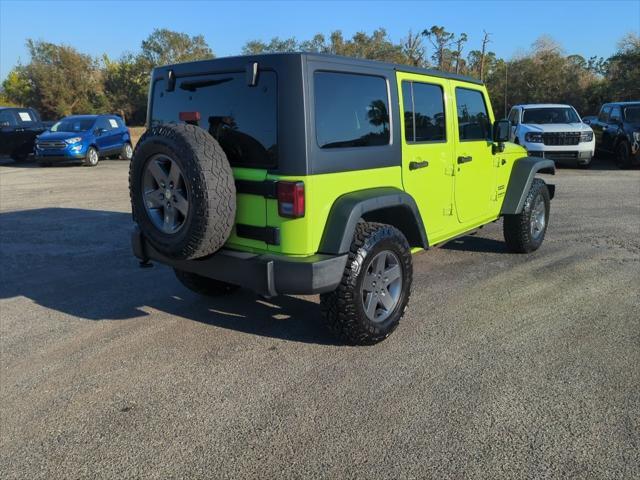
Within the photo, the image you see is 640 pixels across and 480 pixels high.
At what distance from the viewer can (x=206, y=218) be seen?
332 centimetres

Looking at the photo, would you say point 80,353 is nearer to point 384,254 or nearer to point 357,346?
point 357,346

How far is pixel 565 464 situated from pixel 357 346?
165cm

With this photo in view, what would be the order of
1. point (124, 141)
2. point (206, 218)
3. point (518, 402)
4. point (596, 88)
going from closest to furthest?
point (518, 402), point (206, 218), point (124, 141), point (596, 88)

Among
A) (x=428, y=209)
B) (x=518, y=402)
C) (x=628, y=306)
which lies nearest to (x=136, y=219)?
(x=428, y=209)

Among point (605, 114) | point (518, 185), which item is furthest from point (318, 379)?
point (605, 114)

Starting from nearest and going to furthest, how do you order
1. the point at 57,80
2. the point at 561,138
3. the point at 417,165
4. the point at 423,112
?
the point at 417,165
the point at 423,112
the point at 561,138
the point at 57,80

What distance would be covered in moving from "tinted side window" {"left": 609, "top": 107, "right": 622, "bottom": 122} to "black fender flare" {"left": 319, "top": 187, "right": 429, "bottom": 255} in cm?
1422

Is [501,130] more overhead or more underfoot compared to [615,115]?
more underfoot

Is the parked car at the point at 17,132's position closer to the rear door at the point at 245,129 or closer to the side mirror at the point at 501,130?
the rear door at the point at 245,129

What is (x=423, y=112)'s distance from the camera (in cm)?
442

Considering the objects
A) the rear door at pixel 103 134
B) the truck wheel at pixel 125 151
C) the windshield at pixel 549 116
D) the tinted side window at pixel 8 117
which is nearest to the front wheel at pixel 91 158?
the rear door at pixel 103 134

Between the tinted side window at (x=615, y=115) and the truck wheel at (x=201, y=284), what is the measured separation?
14.8m

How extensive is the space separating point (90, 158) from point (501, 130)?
50.6 ft

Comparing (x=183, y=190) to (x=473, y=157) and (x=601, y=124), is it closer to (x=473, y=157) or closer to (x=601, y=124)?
(x=473, y=157)
